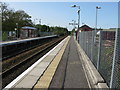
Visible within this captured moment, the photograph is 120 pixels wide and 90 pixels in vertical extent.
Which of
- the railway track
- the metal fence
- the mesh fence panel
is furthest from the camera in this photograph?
the railway track

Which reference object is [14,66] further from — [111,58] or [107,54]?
[111,58]

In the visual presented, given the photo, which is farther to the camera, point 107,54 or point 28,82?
point 107,54

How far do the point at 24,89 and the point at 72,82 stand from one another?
1.72 m

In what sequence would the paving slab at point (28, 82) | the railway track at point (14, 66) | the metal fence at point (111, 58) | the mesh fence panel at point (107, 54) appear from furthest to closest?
the railway track at point (14, 66)
the mesh fence panel at point (107, 54)
the paving slab at point (28, 82)
the metal fence at point (111, 58)

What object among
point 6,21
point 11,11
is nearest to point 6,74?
point 6,21

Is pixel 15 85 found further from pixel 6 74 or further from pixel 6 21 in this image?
pixel 6 21

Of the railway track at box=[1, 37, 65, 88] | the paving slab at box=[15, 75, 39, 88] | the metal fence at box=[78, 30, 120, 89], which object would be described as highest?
the metal fence at box=[78, 30, 120, 89]

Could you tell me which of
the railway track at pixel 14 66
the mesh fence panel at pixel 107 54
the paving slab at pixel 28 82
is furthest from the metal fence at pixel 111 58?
the railway track at pixel 14 66

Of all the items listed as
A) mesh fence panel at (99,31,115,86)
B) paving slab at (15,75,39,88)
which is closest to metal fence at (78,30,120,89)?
mesh fence panel at (99,31,115,86)

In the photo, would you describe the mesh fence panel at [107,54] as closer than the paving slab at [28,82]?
No

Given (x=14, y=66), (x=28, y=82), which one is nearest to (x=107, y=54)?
(x=28, y=82)

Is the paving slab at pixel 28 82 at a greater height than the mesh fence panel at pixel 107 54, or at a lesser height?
lesser

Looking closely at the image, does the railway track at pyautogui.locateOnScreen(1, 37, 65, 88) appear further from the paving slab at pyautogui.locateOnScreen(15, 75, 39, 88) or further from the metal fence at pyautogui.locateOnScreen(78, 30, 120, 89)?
the metal fence at pyautogui.locateOnScreen(78, 30, 120, 89)

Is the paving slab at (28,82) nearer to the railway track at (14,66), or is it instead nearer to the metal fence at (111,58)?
the railway track at (14,66)
